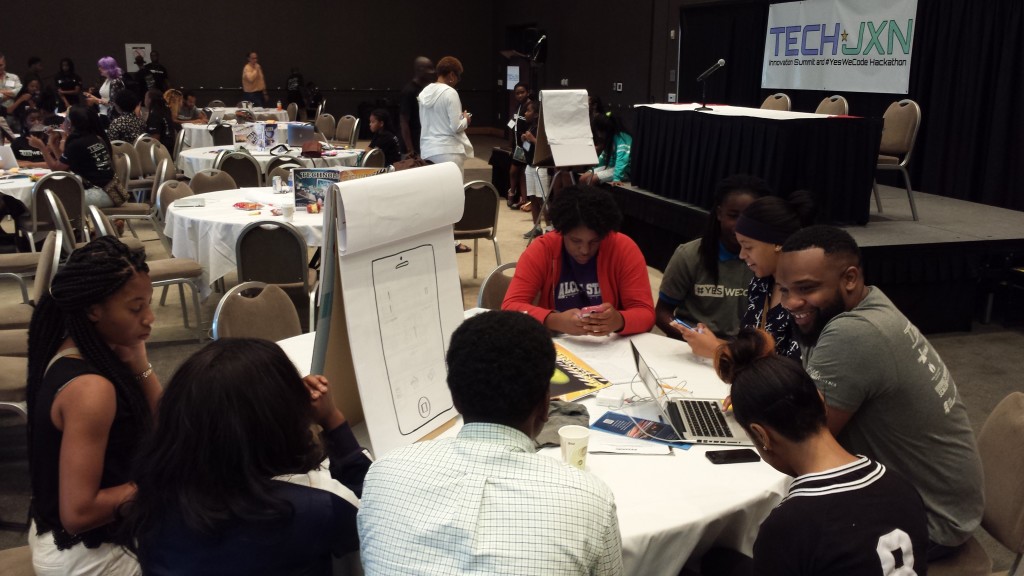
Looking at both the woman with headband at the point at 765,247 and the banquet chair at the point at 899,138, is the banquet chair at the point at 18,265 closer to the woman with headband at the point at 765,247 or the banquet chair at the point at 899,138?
the woman with headband at the point at 765,247

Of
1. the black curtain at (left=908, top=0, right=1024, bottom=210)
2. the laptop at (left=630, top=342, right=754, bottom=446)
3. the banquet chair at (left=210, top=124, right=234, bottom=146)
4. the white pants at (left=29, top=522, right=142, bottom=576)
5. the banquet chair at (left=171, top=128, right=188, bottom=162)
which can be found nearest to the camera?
the white pants at (left=29, top=522, right=142, bottom=576)

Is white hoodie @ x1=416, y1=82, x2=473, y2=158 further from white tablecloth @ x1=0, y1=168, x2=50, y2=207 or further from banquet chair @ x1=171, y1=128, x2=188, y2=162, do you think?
banquet chair @ x1=171, y1=128, x2=188, y2=162

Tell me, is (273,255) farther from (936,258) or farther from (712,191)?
(936,258)

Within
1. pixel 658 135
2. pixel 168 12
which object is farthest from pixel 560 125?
pixel 168 12

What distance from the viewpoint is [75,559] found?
1.72m

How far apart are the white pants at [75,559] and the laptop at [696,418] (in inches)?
52.3

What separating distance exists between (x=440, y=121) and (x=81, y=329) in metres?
5.41

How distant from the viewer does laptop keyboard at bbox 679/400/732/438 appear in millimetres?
2029

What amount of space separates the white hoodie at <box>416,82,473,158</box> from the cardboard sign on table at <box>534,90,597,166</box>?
26.7 inches

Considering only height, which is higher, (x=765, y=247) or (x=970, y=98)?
(x=970, y=98)

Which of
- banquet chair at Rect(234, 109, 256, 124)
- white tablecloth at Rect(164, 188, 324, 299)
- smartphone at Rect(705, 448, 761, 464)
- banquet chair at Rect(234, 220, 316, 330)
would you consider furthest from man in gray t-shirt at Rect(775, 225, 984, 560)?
banquet chair at Rect(234, 109, 256, 124)

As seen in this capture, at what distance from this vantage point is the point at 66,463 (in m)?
1.60

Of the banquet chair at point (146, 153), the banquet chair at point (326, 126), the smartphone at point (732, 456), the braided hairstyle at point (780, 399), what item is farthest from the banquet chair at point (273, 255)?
the banquet chair at point (326, 126)

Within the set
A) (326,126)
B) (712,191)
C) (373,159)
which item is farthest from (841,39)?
(326,126)
